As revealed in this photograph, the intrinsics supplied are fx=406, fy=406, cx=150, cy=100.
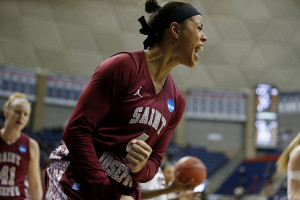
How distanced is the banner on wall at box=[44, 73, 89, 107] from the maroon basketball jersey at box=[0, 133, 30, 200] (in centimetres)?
1536

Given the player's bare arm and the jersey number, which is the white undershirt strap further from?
the jersey number

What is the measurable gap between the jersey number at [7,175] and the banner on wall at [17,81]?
14.9 m

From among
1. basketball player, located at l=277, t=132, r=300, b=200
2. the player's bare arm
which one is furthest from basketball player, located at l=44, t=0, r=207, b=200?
the player's bare arm

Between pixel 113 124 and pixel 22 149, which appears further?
pixel 22 149

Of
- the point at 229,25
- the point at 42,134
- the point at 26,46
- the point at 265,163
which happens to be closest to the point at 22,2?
the point at 26,46

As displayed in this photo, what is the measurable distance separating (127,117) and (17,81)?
18.0m

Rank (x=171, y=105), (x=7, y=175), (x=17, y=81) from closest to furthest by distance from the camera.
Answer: (x=171, y=105), (x=7, y=175), (x=17, y=81)

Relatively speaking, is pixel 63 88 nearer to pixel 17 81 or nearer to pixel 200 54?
pixel 17 81

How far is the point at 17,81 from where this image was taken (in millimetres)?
19000

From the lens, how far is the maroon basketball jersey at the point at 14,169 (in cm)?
464

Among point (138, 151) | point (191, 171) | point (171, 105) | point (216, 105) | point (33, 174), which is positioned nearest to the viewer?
point (138, 151)

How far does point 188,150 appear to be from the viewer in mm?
20359

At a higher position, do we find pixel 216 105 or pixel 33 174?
pixel 216 105

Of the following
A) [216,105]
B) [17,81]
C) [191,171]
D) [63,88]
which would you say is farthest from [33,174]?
[216,105]
